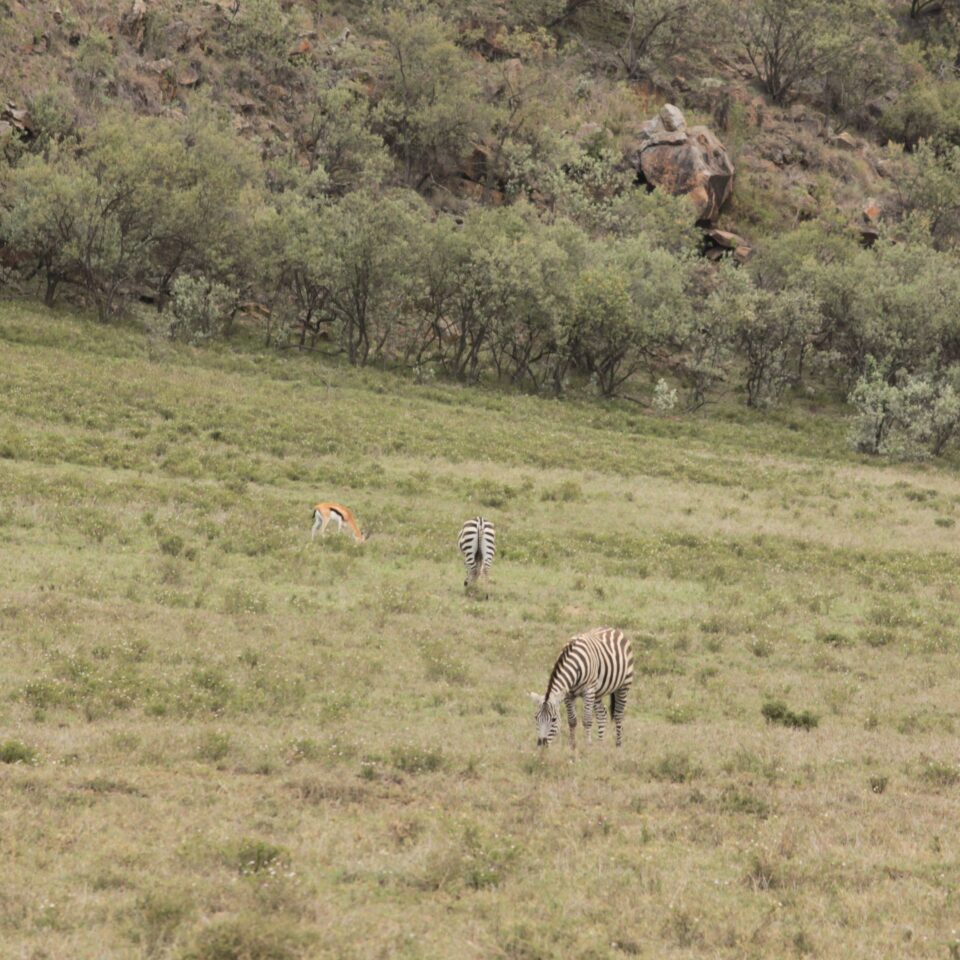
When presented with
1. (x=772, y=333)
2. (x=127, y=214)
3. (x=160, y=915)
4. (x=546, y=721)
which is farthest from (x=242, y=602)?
(x=772, y=333)

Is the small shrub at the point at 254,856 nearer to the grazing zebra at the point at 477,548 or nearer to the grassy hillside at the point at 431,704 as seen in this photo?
the grassy hillside at the point at 431,704

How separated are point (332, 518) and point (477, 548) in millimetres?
4945

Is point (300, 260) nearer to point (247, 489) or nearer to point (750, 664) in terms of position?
point (247, 489)

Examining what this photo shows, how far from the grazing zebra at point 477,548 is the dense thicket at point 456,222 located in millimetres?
36161

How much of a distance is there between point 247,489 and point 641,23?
89941 mm

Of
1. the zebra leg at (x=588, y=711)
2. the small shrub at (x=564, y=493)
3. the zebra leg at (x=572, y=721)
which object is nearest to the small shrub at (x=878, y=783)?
the zebra leg at (x=588, y=711)

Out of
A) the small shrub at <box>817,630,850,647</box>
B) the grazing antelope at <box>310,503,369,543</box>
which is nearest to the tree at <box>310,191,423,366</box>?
the grazing antelope at <box>310,503,369,543</box>

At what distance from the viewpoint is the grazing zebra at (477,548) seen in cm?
2805

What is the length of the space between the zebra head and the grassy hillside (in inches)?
21.5

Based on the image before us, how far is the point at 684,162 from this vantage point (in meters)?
89.8

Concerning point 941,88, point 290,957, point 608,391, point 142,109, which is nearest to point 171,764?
point 290,957

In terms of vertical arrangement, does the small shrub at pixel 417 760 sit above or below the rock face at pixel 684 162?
below

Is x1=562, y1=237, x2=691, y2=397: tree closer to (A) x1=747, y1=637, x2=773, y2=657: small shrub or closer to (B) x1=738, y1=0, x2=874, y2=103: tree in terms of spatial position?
(A) x1=747, y1=637, x2=773, y2=657: small shrub

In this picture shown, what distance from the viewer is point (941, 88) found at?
116 metres
